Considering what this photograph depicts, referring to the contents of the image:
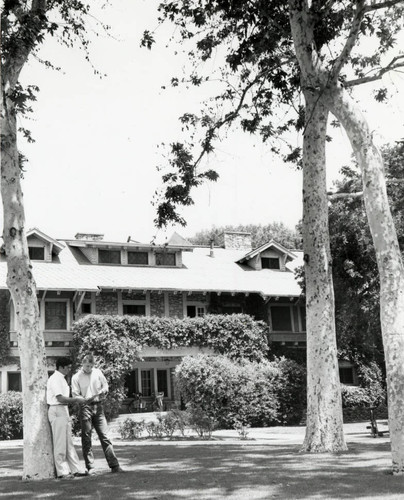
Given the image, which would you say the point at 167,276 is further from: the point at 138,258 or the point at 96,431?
the point at 96,431

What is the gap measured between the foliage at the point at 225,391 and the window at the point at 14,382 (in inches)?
334

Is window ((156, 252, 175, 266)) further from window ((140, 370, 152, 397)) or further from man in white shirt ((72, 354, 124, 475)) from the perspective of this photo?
man in white shirt ((72, 354, 124, 475))

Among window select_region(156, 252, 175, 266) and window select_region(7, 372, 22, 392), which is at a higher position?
window select_region(156, 252, 175, 266)

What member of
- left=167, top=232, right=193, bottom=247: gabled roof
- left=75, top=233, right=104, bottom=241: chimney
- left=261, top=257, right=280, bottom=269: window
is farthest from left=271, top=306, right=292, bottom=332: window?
left=75, top=233, right=104, bottom=241: chimney

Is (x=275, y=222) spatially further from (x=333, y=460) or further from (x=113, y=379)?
(x=333, y=460)

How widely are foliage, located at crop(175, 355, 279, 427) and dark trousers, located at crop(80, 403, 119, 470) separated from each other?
14574 millimetres

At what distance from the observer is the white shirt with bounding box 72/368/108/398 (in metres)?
10.3

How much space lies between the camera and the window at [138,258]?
3566 cm

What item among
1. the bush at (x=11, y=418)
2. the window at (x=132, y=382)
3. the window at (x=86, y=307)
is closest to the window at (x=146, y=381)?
the window at (x=132, y=382)

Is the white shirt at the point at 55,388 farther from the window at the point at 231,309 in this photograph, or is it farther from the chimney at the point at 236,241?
the chimney at the point at 236,241

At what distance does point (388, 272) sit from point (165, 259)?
26.8 m

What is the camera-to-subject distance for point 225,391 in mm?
25125

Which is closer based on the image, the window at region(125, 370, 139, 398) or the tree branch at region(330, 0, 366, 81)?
Answer: the tree branch at region(330, 0, 366, 81)

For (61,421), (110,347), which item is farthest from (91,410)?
(110,347)
